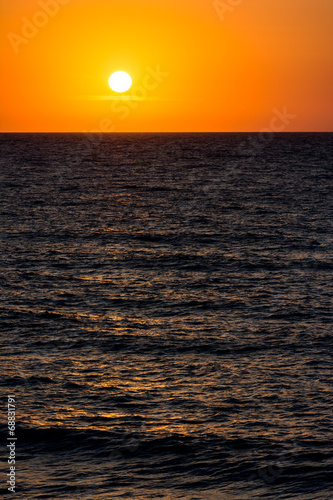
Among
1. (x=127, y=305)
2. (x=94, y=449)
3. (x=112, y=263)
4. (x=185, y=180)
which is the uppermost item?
(x=185, y=180)

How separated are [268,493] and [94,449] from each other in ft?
17.7

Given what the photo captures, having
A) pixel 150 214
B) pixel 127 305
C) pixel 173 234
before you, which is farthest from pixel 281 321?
pixel 150 214

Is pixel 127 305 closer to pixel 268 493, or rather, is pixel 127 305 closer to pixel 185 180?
pixel 268 493

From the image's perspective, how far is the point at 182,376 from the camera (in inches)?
958

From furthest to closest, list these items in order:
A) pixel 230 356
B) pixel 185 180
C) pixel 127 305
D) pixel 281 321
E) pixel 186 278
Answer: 1. pixel 185 180
2. pixel 186 278
3. pixel 127 305
4. pixel 281 321
5. pixel 230 356

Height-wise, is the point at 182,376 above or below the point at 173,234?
below

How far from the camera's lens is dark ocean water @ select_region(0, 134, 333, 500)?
60.0ft

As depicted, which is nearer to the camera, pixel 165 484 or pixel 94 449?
pixel 165 484

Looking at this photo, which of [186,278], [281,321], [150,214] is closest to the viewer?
[281,321]

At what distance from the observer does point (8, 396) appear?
2267 cm

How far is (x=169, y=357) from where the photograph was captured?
2622cm

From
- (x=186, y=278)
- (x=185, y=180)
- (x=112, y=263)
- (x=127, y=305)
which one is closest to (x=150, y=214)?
(x=112, y=263)

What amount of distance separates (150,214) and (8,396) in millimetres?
43077

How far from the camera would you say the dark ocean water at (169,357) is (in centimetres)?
1828
